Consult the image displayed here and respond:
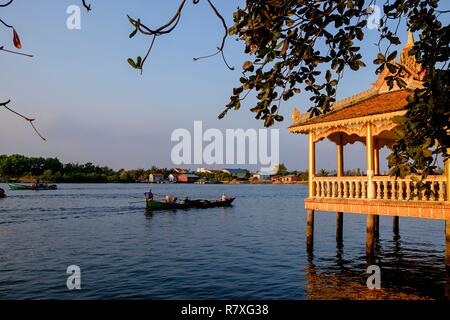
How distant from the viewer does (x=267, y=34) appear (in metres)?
4.19

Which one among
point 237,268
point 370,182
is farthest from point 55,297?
point 370,182

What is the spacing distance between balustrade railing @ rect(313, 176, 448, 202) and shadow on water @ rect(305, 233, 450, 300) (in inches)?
106

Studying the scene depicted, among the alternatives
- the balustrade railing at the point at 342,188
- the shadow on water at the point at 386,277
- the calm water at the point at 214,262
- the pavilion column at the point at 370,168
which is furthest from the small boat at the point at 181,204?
the pavilion column at the point at 370,168

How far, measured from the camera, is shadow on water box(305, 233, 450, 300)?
13117 millimetres

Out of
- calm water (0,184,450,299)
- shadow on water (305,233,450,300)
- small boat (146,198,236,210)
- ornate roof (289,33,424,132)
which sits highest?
ornate roof (289,33,424,132)

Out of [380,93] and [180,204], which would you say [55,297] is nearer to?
[380,93]

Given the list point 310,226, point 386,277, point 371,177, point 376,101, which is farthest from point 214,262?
point 376,101

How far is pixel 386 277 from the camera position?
608 inches

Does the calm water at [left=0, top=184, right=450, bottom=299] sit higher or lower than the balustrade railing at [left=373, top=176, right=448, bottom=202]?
lower

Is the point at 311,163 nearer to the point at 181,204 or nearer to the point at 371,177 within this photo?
the point at 371,177

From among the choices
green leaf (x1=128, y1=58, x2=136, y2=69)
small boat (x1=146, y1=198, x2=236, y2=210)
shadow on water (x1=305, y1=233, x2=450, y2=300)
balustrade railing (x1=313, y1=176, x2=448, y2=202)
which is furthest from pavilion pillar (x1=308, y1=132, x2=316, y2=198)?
small boat (x1=146, y1=198, x2=236, y2=210)

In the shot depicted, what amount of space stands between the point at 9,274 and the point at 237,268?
9.35m

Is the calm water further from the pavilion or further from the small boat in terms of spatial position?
the small boat
